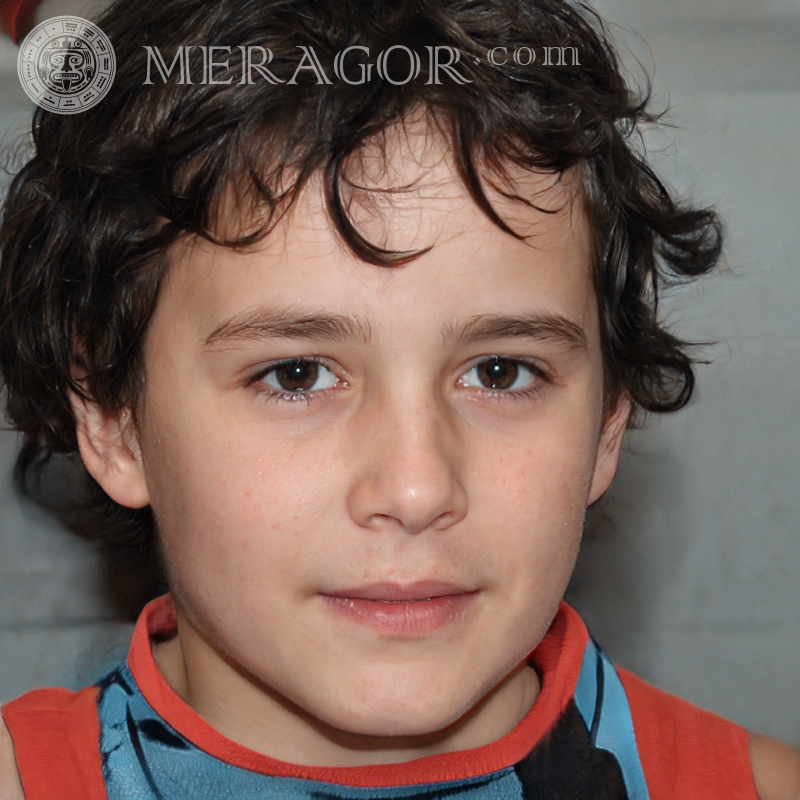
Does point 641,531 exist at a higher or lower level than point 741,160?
lower

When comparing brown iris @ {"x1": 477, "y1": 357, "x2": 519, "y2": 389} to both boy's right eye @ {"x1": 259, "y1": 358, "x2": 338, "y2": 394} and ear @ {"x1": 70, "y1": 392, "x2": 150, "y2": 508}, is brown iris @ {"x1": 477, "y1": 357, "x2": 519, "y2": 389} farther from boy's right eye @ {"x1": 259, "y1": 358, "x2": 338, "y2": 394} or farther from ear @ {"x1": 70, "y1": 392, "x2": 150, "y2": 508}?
ear @ {"x1": 70, "y1": 392, "x2": 150, "y2": 508}

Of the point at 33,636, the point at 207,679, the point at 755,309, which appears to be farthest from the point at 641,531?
the point at 33,636

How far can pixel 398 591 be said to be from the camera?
77 centimetres

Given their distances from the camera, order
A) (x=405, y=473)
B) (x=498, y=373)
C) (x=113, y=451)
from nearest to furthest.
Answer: (x=405, y=473)
(x=498, y=373)
(x=113, y=451)

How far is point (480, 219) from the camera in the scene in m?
0.76

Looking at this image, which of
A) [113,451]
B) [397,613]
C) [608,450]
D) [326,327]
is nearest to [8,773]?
[113,451]

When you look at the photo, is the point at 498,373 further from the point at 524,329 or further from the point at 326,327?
the point at 326,327

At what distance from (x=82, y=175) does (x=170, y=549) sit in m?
0.31

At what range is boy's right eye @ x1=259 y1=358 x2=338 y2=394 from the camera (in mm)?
788

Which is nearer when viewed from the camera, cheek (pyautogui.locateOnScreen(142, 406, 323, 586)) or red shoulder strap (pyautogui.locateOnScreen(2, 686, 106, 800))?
cheek (pyautogui.locateOnScreen(142, 406, 323, 586))

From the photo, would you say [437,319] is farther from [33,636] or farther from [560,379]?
[33,636]

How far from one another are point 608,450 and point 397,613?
1.05 ft

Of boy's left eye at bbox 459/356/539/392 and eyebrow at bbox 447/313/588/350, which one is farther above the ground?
eyebrow at bbox 447/313/588/350

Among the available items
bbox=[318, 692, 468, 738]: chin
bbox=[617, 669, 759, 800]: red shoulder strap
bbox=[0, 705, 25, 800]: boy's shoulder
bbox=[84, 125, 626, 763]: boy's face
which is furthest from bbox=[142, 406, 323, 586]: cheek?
bbox=[617, 669, 759, 800]: red shoulder strap
